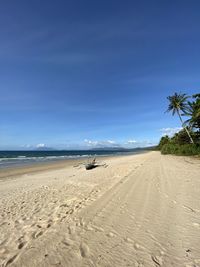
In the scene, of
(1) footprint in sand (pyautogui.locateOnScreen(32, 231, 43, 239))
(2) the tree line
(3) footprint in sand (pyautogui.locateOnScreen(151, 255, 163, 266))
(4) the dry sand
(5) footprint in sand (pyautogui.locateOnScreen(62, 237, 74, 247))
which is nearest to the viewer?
(3) footprint in sand (pyautogui.locateOnScreen(151, 255, 163, 266))

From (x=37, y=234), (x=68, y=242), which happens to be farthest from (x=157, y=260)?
(x=37, y=234)

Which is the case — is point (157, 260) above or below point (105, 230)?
below

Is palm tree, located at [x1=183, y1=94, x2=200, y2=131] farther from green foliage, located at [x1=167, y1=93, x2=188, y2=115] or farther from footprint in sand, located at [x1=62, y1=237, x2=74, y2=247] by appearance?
footprint in sand, located at [x1=62, y1=237, x2=74, y2=247]

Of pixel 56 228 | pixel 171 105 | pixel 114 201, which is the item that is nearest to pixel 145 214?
pixel 114 201

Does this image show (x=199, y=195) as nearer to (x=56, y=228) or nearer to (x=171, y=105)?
(x=56, y=228)

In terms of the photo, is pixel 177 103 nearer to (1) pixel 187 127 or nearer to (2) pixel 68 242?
(1) pixel 187 127

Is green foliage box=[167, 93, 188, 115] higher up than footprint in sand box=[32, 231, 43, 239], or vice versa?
green foliage box=[167, 93, 188, 115]

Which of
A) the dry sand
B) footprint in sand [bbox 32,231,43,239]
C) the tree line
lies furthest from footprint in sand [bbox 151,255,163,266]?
the tree line

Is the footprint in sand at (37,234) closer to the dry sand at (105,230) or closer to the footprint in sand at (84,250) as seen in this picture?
the dry sand at (105,230)

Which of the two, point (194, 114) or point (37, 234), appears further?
point (194, 114)

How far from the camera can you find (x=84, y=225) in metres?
5.83

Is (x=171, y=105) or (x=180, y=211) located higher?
(x=171, y=105)

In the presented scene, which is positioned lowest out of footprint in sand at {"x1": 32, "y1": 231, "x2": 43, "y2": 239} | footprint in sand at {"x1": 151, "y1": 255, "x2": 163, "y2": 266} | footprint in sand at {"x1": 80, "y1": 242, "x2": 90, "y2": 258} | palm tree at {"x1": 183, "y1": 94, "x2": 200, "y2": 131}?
footprint in sand at {"x1": 151, "y1": 255, "x2": 163, "y2": 266}

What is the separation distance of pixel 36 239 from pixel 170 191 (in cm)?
583
